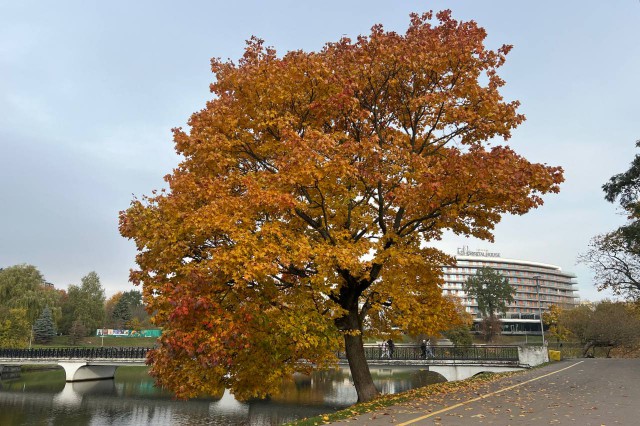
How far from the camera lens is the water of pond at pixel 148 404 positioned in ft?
101

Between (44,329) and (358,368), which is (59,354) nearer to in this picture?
(44,329)

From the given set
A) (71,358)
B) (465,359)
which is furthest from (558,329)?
(71,358)

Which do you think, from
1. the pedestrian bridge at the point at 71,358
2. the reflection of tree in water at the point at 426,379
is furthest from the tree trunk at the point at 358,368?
the pedestrian bridge at the point at 71,358

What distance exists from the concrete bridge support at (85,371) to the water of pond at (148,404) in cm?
127

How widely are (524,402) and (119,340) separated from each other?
3547 inches

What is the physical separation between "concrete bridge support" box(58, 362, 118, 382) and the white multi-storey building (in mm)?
104716

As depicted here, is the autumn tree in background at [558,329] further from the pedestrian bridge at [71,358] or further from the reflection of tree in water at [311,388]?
the pedestrian bridge at [71,358]

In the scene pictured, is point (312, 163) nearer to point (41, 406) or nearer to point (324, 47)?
point (324, 47)

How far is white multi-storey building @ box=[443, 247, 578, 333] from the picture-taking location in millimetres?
140000

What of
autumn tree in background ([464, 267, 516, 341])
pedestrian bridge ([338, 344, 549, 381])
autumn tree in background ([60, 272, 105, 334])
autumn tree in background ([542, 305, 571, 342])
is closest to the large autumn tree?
pedestrian bridge ([338, 344, 549, 381])

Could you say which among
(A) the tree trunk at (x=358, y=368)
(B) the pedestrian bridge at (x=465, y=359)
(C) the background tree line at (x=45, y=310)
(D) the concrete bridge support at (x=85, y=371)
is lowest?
(D) the concrete bridge support at (x=85, y=371)

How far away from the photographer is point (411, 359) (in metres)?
39.1

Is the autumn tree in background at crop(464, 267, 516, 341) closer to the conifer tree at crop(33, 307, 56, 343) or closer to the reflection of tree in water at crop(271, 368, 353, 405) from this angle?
the reflection of tree in water at crop(271, 368, 353, 405)

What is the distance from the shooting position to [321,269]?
11141 mm
